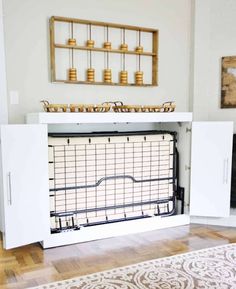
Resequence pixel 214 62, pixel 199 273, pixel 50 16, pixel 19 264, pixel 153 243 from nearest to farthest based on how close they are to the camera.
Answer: pixel 199 273 → pixel 19 264 → pixel 153 243 → pixel 50 16 → pixel 214 62

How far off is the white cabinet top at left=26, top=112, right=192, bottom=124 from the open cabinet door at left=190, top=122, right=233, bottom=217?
23 centimetres

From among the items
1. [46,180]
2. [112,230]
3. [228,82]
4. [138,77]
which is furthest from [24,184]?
[228,82]

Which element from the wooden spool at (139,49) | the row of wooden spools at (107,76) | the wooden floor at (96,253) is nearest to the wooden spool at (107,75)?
the row of wooden spools at (107,76)

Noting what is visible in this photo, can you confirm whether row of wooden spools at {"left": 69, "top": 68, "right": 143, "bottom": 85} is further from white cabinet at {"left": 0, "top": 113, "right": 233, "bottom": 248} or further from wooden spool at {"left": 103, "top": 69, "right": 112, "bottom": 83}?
Answer: white cabinet at {"left": 0, "top": 113, "right": 233, "bottom": 248}

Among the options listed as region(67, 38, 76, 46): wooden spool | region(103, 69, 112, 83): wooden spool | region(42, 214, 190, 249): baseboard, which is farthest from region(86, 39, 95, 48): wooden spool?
region(42, 214, 190, 249): baseboard

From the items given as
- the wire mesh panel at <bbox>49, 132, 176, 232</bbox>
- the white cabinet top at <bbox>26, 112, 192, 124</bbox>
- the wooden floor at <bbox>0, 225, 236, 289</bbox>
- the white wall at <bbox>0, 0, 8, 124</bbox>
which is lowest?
the wooden floor at <bbox>0, 225, 236, 289</bbox>

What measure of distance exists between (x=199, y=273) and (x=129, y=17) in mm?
2537

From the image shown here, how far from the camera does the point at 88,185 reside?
2.81 m

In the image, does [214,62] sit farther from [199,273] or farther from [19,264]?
[19,264]

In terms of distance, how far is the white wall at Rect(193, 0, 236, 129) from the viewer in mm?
3553

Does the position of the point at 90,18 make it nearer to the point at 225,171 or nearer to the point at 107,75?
the point at 107,75

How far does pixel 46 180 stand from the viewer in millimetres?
Answer: 2545

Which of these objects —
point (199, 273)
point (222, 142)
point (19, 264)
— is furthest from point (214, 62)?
point (19, 264)

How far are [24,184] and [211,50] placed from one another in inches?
99.1
